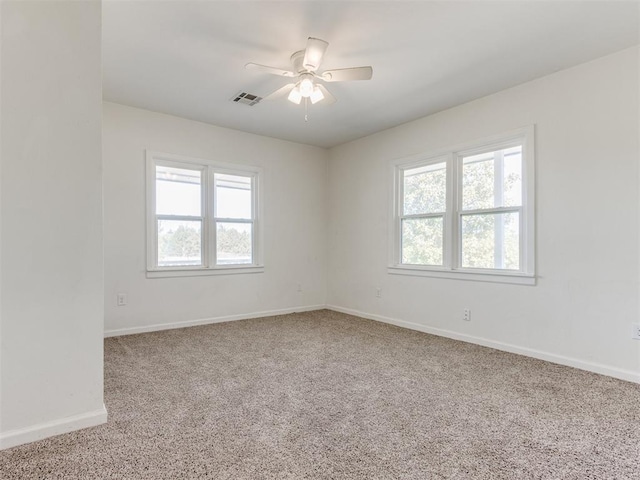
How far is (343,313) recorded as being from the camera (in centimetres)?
536

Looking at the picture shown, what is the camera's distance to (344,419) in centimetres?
213

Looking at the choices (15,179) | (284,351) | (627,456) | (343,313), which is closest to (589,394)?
(627,456)

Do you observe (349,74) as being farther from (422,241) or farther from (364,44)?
(422,241)

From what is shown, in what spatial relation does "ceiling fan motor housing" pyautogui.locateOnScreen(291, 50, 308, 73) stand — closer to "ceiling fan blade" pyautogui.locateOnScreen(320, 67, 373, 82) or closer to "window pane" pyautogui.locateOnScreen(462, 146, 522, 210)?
"ceiling fan blade" pyautogui.locateOnScreen(320, 67, 373, 82)

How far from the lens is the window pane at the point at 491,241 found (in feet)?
11.7

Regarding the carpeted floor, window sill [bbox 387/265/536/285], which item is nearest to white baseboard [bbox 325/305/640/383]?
the carpeted floor

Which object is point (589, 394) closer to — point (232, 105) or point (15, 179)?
point (15, 179)

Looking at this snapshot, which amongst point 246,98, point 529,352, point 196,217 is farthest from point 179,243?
point 529,352

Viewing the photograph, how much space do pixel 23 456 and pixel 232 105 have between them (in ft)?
11.2

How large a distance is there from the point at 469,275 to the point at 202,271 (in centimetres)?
317

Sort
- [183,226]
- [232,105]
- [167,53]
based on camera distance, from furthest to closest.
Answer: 1. [183,226]
2. [232,105]
3. [167,53]

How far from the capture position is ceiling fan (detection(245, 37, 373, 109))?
2.53 m

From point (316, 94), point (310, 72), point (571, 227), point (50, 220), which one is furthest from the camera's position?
point (571, 227)

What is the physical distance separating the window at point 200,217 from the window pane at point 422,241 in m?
2.02
